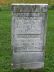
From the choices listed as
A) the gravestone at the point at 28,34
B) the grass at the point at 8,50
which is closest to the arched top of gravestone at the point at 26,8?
the gravestone at the point at 28,34

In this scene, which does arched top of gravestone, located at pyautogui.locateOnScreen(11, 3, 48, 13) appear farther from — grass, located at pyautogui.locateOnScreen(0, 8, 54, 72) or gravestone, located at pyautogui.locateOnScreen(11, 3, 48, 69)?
grass, located at pyautogui.locateOnScreen(0, 8, 54, 72)

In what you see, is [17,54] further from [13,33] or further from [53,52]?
[53,52]

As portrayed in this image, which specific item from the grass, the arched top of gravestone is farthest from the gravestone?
the grass

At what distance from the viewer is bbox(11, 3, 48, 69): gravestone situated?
5867 mm

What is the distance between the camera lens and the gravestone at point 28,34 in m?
5.87

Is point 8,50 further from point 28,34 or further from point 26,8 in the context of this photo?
point 26,8


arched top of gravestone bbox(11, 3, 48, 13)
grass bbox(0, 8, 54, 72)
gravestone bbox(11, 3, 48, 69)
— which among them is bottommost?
grass bbox(0, 8, 54, 72)

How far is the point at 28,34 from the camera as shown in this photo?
239 inches

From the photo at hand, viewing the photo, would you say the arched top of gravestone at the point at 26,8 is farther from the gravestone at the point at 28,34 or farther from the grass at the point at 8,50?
the grass at the point at 8,50

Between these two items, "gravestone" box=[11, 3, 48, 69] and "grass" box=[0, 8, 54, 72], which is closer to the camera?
"gravestone" box=[11, 3, 48, 69]

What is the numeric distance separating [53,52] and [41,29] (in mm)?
2422

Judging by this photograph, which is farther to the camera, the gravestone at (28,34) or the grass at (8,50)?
→ the grass at (8,50)

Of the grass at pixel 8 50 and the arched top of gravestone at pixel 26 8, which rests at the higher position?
the arched top of gravestone at pixel 26 8

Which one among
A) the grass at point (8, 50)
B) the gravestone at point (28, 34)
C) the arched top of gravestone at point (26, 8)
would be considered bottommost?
the grass at point (8, 50)
